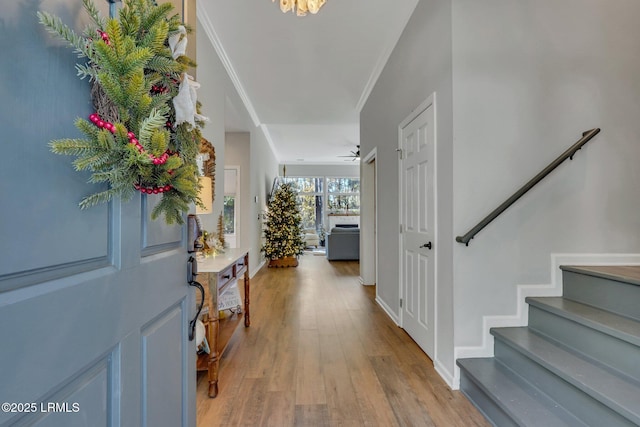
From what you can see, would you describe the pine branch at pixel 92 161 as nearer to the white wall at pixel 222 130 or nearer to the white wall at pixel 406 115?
the white wall at pixel 406 115

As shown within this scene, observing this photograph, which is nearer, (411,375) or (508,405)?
(508,405)

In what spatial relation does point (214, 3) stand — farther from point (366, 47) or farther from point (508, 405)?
point (508, 405)

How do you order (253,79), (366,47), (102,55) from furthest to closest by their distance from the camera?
(253,79) → (366,47) → (102,55)

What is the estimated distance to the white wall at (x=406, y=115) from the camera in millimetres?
2141

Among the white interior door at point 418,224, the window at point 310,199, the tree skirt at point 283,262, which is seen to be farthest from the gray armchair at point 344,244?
the white interior door at point 418,224

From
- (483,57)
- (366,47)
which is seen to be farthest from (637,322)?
(366,47)

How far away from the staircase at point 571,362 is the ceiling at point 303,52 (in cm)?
264

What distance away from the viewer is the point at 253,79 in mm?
4281

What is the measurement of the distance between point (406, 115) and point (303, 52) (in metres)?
1.51

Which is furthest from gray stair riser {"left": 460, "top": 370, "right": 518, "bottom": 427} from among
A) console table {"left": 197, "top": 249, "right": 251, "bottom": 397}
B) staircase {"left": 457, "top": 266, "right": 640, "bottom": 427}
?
console table {"left": 197, "top": 249, "right": 251, "bottom": 397}

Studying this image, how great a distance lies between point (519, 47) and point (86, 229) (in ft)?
8.77

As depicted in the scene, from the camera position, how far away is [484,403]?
1793mm

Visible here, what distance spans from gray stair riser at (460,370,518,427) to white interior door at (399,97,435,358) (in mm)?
419

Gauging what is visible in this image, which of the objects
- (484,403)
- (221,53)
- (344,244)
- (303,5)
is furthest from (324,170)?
(484,403)
